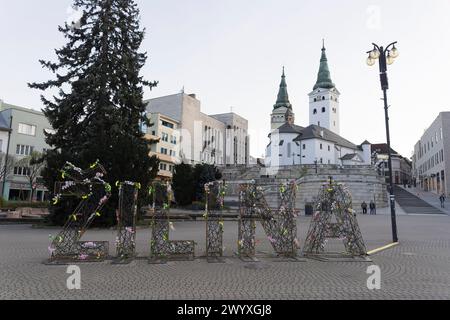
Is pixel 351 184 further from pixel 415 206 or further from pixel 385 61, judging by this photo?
pixel 385 61

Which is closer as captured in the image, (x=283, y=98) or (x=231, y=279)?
(x=231, y=279)

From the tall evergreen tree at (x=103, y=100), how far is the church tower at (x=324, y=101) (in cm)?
9337

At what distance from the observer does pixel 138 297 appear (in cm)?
714

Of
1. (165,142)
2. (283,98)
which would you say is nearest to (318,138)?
(165,142)

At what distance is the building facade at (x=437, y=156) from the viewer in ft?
196

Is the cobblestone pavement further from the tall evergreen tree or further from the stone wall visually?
the stone wall

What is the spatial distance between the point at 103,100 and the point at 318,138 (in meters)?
70.2

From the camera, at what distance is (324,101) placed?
371 ft

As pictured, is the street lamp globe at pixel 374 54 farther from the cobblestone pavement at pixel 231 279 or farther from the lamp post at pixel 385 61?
the cobblestone pavement at pixel 231 279

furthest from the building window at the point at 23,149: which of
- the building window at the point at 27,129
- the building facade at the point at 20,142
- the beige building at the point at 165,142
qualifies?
the beige building at the point at 165,142
